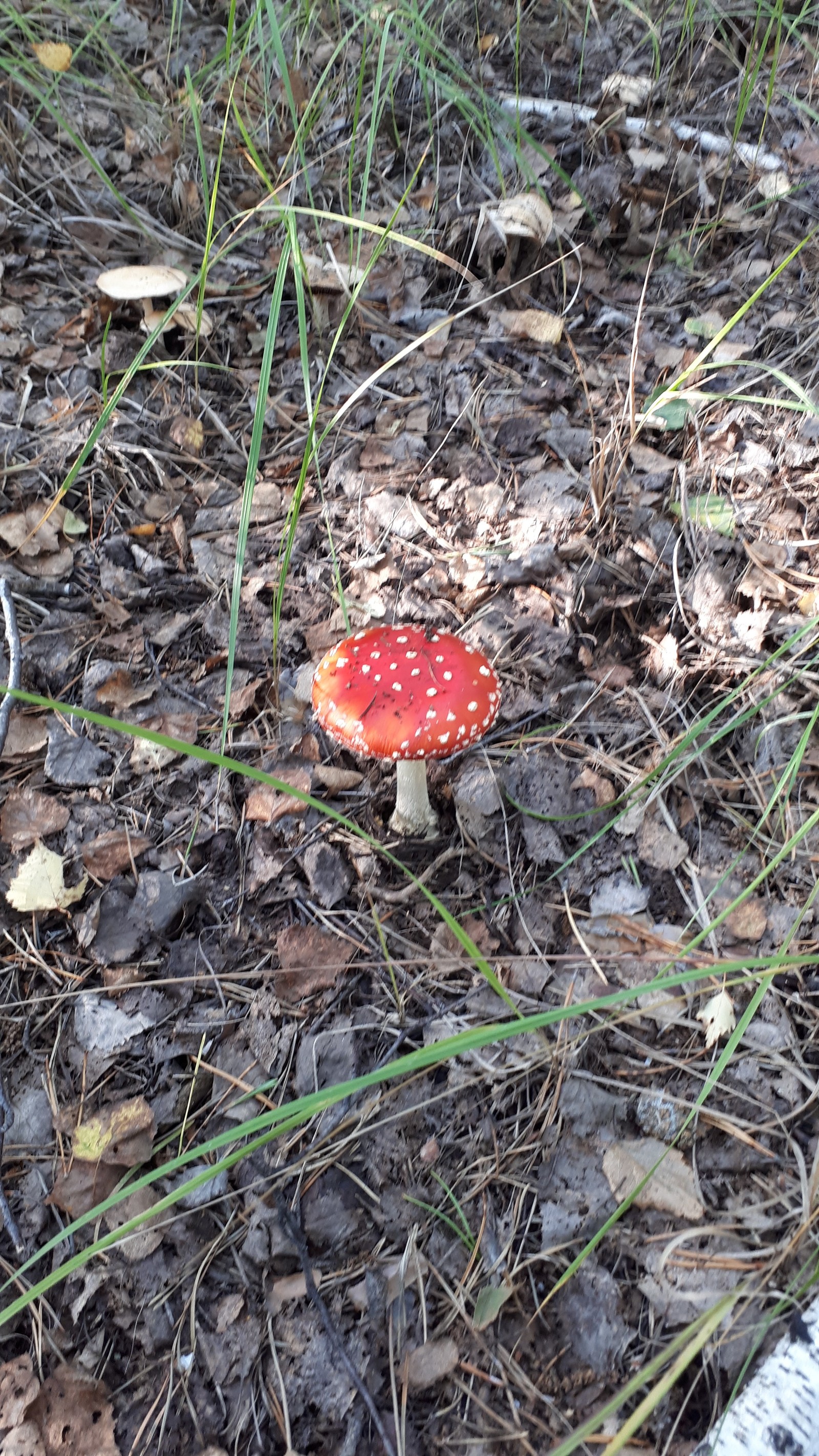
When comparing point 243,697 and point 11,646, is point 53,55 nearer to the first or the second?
point 11,646

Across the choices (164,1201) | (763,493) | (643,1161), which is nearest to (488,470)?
(763,493)

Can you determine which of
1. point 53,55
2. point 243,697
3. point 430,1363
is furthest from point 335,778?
point 53,55

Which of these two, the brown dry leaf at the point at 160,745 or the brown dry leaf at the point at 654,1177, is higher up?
the brown dry leaf at the point at 160,745

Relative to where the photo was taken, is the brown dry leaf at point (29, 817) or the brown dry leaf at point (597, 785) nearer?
the brown dry leaf at point (29, 817)

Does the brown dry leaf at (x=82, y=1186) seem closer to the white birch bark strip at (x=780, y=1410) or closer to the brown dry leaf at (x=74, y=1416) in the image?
the brown dry leaf at (x=74, y=1416)

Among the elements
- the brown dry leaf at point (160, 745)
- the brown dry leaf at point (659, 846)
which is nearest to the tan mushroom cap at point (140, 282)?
the brown dry leaf at point (160, 745)

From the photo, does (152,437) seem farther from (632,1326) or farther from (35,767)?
(632,1326)
